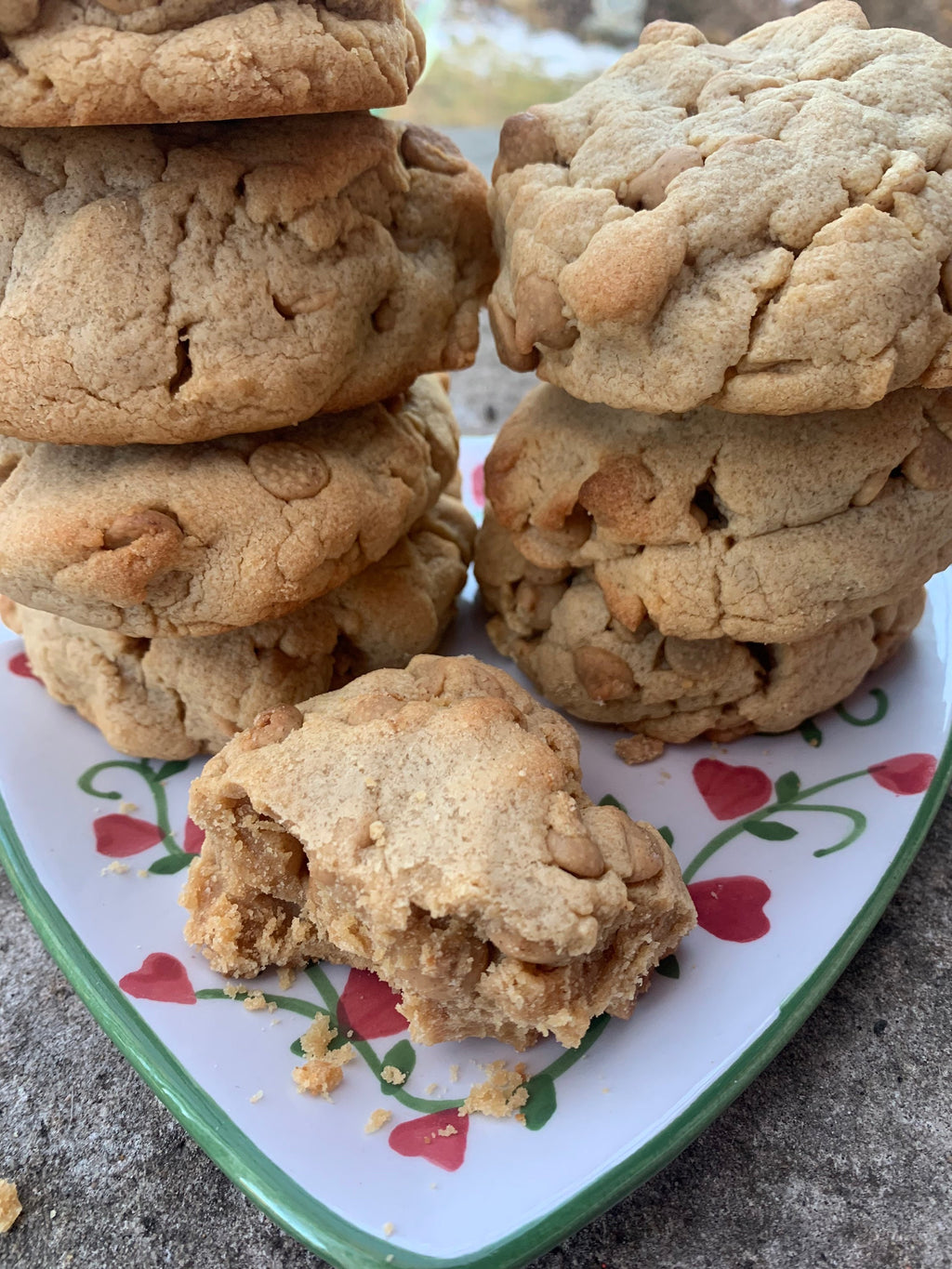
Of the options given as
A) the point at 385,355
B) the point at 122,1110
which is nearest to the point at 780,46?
the point at 385,355

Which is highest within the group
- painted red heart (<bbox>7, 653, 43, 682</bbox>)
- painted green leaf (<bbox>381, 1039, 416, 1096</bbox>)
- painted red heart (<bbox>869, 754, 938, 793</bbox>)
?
painted red heart (<bbox>869, 754, 938, 793</bbox>)

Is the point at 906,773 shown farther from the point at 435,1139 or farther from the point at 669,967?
the point at 435,1139

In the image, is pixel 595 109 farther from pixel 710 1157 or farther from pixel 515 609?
pixel 710 1157

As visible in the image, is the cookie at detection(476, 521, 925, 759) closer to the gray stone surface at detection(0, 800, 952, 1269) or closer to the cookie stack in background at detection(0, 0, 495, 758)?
the cookie stack in background at detection(0, 0, 495, 758)

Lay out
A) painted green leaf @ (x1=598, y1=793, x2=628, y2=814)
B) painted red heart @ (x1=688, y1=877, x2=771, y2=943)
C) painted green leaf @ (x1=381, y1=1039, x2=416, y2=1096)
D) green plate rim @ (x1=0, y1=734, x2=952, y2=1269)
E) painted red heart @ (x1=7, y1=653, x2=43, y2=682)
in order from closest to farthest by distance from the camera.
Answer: green plate rim @ (x1=0, y1=734, x2=952, y2=1269) < painted green leaf @ (x1=381, y1=1039, x2=416, y2=1096) < painted red heart @ (x1=688, y1=877, x2=771, y2=943) < painted green leaf @ (x1=598, y1=793, x2=628, y2=814) < painted red heart @ (x1=7, y1=653, x2=43, y2=682)

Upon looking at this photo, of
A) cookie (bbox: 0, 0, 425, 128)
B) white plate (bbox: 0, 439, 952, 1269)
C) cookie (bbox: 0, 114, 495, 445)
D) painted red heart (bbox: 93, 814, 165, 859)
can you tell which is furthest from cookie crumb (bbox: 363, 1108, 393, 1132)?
cookie (bbox: 0, 0, 425, 128)

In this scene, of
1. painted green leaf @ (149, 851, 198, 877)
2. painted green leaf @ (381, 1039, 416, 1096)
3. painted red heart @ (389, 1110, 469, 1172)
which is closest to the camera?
painted red heart @ (389, 1110, 469, 1172)

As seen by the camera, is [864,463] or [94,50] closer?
[94,50]

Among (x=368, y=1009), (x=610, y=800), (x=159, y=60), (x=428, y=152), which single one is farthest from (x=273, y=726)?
(x=428, y=152)
